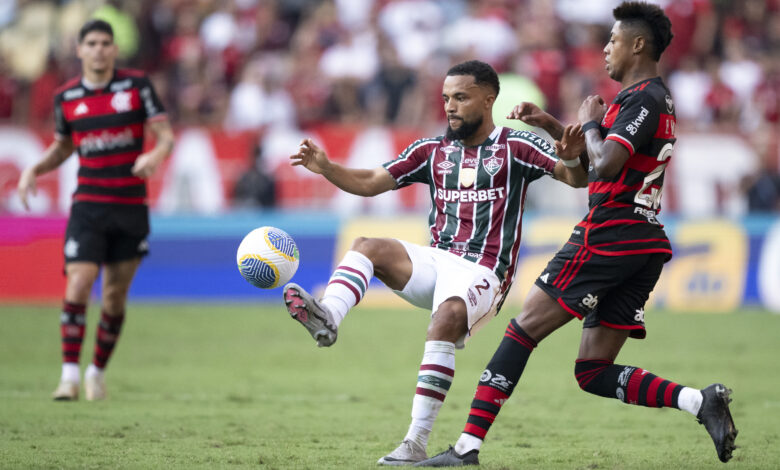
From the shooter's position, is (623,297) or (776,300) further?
(776,300)

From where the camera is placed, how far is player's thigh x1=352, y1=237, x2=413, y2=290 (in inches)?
249

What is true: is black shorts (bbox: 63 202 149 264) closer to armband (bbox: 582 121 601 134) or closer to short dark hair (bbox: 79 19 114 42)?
short dark hair (bbox: 79 19 114 42)

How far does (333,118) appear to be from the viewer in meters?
18.5

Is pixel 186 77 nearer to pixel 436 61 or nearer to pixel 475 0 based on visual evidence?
pixel 436 61

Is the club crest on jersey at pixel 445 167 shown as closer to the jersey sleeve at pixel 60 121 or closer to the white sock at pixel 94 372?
the white sock at pixel 94 372

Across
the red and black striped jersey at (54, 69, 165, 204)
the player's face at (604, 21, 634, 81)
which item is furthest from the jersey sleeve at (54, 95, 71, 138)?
the player's face at (604, 21, 634, 81)

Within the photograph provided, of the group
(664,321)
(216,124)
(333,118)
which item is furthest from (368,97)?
(664,321)

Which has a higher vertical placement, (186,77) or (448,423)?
(186,77)

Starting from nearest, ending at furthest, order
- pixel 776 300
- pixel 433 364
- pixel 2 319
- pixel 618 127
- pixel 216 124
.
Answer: pixel 618 127
pixel 433 364
pixel 2 319
pixel 776 300
pixel 216 124

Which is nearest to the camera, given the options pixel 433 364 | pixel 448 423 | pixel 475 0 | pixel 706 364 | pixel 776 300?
pixel 433 364

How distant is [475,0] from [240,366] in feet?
38.8

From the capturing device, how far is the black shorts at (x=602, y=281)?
5.95 m

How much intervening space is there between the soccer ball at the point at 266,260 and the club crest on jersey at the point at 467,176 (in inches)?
46.0

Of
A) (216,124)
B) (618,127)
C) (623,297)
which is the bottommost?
(623,297)
